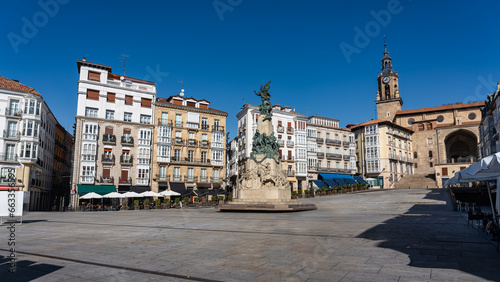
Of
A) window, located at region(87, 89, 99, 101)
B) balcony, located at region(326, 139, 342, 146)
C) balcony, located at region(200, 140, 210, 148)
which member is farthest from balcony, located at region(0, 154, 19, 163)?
balcony, located at region(326, 139, 342, 146)

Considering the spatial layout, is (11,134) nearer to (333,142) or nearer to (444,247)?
(444,247)

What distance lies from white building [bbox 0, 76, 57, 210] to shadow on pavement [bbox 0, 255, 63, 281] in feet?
119

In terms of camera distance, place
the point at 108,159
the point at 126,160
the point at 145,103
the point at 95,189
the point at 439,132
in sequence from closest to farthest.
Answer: the point at 95,189, the point at 108,159, the point at 126,160, the point at 145,103, the point at 439,132

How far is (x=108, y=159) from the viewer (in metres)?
45.6

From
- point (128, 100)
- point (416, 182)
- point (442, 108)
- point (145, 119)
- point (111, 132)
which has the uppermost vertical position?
point (442, 108)

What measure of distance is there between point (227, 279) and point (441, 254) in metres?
5.22

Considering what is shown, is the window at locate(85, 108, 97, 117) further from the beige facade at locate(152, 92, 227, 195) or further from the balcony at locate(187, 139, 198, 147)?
the balcony at locate(187, 139, 198, 147)

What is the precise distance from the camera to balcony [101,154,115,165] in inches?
1785

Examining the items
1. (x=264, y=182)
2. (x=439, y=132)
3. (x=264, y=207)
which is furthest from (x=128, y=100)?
(x=439, y=132)

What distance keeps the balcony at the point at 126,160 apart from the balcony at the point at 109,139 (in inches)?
90.6

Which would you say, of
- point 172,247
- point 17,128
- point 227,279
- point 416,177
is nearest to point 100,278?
point 227,279

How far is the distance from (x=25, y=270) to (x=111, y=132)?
42476mm

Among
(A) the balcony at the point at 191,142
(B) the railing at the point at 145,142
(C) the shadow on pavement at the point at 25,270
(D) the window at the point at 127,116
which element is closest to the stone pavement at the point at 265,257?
(C) the shadow on pavement at the point at 25,270

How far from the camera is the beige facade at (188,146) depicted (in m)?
49.2
